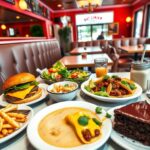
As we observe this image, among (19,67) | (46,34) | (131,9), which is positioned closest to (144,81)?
(19,67)

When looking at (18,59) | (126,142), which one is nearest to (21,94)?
(126,142)

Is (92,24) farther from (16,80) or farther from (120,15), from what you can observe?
(16,80)

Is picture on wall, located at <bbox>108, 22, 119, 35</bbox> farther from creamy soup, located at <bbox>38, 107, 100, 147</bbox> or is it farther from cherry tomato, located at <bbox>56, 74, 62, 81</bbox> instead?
creamy soup, located at <bbox>38, 107, 100, 147</bbox>

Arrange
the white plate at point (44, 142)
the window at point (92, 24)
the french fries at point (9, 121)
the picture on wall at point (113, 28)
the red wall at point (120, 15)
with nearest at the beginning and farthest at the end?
the white plate at point (44, 142) → the french fries at point (9, 121) → the red wall at point (120, 15) → the picture on wall at point (113, 28) → the window at point (92, 24)

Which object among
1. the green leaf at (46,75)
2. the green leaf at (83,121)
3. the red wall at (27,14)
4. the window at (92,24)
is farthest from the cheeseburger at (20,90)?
the window at (92,24)

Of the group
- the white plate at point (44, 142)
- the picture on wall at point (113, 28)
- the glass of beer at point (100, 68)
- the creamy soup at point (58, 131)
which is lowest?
the creamy soup at point (58, 131)

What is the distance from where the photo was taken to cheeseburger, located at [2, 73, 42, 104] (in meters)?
0.87

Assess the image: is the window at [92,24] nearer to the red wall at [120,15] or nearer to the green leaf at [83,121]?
the red wall at [120,15]

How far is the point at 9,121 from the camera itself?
0.62 metres

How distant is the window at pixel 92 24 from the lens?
10868mm

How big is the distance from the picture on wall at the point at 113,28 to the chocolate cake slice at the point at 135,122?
11.0 meters

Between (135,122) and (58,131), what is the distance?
0.97 feet

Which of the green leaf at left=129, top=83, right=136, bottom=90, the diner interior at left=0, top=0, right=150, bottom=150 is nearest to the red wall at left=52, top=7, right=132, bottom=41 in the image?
the diner interior at left=0, top=0, right=150, bottom=150

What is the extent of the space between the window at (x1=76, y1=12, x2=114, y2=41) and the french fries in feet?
36.3
